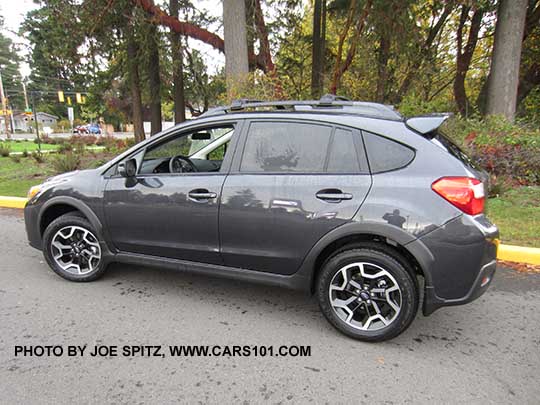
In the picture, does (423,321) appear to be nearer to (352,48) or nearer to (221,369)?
(221,369)

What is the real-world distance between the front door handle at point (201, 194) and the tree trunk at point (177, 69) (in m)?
9.96

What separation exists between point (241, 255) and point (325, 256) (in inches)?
27.3

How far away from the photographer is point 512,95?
9008mm

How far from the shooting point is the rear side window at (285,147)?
2.70 m

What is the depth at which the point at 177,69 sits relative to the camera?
12.0 metres

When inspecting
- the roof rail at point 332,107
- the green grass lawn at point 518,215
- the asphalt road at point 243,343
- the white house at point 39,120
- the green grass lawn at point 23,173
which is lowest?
the asphalt road at point 243,343

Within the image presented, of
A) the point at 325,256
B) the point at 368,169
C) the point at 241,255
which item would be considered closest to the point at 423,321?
the point at 325,256

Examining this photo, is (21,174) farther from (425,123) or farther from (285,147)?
(425,123)

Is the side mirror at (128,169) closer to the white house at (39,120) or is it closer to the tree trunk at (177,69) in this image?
the tree trunk at (177,69)

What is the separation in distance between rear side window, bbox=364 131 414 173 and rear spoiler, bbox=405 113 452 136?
0.18 meters

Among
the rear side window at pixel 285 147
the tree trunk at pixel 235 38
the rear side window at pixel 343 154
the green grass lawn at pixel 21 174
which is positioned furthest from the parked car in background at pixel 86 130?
the rear side window at pixel 343 154

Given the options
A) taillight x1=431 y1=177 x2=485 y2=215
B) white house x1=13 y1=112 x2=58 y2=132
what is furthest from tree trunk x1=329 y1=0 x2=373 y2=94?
white house x1=13 y1=112 x2=58 y2=132

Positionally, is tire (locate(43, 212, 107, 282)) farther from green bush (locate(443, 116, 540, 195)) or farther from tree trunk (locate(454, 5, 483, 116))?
tree trunk (locate(454, 5, 483, 116))

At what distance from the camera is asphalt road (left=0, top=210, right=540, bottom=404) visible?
2.13 metres
